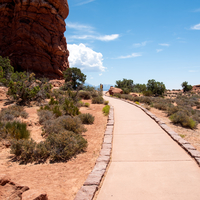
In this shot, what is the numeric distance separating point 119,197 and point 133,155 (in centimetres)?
204

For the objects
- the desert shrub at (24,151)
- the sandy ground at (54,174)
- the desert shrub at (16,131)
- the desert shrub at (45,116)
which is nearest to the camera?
the sandy ground at (54,174)

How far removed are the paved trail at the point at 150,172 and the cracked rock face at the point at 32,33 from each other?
36.7 metres

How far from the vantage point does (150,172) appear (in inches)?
157

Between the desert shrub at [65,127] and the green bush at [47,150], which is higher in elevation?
the desert shrub at [65,127]

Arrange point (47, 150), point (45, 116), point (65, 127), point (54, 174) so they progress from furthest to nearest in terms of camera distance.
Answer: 1. point (45, 116)
2. point (65, 127)
3. point (47, 150)
4. point (54, 174)

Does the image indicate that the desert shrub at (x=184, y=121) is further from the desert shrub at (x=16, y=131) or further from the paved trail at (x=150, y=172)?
the desert shrub at (x=16, y=131)

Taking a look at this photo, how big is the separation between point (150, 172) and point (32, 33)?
41020mm

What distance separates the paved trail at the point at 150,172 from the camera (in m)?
3.20

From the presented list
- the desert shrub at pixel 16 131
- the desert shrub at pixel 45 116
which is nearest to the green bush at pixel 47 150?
the desert shrub at pixel 16 131

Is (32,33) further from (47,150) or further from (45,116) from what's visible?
(47,150)

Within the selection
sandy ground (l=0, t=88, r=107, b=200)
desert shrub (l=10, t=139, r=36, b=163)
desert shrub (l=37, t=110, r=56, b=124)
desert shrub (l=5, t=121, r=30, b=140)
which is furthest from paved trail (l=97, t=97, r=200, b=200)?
desert shrub (l=37, t=110, r=56, b=124)

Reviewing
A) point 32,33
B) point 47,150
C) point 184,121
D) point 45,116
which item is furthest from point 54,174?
point 32,33

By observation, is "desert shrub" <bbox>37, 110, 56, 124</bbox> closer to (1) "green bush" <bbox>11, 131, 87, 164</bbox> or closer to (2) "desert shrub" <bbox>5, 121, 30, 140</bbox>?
(2) "desert shrub" <bbox>5, 121, 30, 140</bbox>

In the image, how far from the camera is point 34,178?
3945mm
